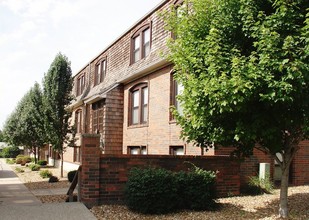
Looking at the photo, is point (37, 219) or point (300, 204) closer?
point (37, 219)

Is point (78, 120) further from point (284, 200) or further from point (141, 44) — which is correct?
point (284, 200)

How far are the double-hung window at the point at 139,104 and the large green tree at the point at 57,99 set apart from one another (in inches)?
235

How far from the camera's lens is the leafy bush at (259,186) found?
11.5m

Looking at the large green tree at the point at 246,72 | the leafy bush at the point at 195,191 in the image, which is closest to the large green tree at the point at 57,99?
the leafy bush at the point at 195,191

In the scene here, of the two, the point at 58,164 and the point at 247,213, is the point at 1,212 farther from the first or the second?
the point at 58,164

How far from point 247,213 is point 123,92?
11146 mm

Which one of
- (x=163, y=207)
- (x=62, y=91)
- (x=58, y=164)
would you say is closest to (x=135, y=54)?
(x=62, y=91)

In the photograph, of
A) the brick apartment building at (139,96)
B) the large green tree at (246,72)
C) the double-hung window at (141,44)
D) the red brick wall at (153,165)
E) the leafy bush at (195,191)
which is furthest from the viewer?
the double-hung window at (141,44)

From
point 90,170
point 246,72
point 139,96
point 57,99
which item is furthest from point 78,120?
point 246,72

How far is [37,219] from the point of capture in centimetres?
740

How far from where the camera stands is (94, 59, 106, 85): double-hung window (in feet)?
74.5

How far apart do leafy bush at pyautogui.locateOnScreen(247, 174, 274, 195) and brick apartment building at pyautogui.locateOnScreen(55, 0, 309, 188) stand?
2.01 ft

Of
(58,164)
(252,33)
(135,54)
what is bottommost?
(58,164)

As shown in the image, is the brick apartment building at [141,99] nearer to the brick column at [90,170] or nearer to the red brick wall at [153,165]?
the red brick wall at [153,165]
